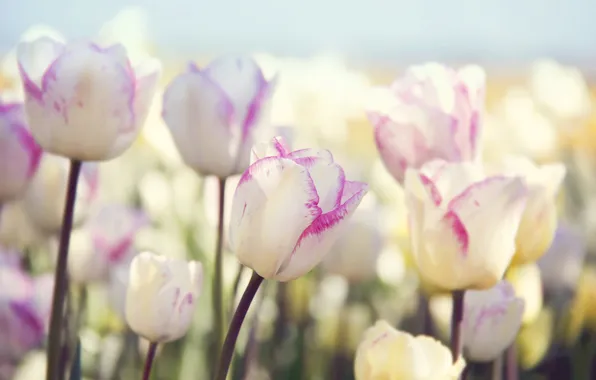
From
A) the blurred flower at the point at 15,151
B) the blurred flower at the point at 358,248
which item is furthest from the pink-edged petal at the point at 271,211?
the blurred flower at the point at 358,248

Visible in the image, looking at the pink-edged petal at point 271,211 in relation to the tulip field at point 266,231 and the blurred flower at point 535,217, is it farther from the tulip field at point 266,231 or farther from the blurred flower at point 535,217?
the blurred flower at point 535,217

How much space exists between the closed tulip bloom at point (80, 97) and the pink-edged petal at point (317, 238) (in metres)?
0.14

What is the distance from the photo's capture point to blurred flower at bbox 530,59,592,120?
38.3 inches

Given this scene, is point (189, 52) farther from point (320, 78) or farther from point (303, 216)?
point (303, 216)

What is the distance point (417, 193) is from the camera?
344mm

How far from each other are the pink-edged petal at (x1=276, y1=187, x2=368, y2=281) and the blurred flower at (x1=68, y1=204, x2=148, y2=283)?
304 mm

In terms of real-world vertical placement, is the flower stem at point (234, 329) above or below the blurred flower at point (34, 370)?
above

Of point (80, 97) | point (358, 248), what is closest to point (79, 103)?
point (80, 97)

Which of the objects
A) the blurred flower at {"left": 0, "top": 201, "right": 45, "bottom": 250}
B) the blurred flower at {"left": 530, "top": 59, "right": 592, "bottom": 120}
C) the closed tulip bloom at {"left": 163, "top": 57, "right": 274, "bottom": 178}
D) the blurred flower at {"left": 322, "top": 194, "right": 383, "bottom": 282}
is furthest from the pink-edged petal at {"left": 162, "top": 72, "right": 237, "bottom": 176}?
the blurred flower at {"left": 530, "top": 59, "right": 592, "bottom": 120}

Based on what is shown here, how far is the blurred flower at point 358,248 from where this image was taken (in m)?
0.63

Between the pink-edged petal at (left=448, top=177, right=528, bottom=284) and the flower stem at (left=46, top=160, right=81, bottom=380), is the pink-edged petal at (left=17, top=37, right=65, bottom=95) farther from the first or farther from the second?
the pink-edged petal at (left=448, top=177, right=528, bottom=284)

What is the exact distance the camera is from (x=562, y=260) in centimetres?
61

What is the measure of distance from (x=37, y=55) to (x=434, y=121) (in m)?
0.21

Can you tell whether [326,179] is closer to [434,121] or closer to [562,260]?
[434,121]
